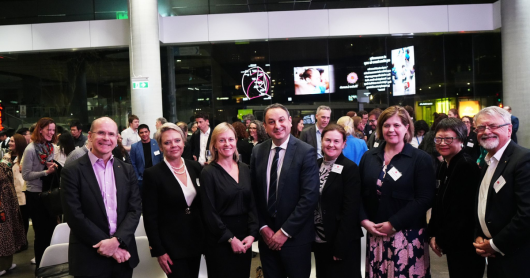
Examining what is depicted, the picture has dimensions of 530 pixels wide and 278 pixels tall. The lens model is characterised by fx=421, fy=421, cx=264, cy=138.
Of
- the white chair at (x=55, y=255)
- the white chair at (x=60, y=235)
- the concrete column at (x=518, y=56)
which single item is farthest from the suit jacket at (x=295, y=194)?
the concrete column at (x=518, y=56)

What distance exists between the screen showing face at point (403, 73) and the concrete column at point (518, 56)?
2.29m

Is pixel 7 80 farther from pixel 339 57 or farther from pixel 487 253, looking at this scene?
pixel 487 253

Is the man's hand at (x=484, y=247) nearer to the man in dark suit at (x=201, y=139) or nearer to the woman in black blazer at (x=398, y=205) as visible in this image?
the woman in black blazer at (x=398, y=205)

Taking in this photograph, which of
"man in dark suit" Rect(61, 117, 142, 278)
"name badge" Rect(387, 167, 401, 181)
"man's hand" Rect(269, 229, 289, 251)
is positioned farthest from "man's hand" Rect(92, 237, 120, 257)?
"name badge" Rect(387, 167, 401, 181)

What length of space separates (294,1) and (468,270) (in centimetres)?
950

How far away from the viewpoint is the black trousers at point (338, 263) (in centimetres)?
303

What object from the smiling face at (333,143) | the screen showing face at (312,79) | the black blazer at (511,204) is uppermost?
the screen showing face at (312,79)

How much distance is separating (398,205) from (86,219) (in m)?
2.09

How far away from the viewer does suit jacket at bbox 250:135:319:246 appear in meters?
2.86

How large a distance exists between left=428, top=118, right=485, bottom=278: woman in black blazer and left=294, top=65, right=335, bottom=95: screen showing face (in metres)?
8.51

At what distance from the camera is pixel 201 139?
23.1 feet

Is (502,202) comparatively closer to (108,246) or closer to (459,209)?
(459,209)

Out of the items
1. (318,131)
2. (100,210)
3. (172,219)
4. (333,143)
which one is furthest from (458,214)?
(318,131)

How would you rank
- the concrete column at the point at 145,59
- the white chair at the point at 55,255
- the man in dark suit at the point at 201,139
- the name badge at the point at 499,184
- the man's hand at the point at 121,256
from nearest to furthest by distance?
the name badge at the point at 499,184 < the man's hand at the point at 121,256 < the white chair at the point at 55,255 < the man in dark suit at the point at 201,139 < the concrete column at the point at 145,59
